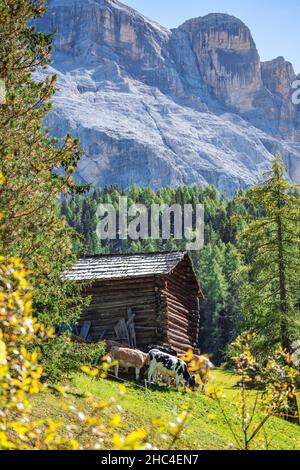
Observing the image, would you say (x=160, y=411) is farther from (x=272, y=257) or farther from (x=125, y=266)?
(x=272, y=257)

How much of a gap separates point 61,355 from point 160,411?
A: 12.0 ft

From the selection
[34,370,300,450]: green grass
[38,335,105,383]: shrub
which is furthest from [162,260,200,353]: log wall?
[38,335,105,383]: shrub

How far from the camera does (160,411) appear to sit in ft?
56.7

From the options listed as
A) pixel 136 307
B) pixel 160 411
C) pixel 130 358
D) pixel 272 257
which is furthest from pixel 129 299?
pixel 160 411

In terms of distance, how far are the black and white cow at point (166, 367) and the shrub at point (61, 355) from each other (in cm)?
510

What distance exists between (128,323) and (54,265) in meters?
10.9

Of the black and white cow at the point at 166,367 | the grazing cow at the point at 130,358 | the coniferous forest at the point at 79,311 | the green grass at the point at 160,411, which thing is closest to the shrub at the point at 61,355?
the coniferous forest at the point at 79,311

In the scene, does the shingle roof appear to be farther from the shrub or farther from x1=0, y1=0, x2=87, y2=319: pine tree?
x1=0, y1=0, x2=87, y2=319: pine tree

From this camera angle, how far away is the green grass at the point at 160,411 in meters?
13.0

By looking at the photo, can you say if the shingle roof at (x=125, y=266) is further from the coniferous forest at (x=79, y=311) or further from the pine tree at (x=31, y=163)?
the pine tree at (x=31, y=163)

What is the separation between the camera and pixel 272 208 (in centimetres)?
2609

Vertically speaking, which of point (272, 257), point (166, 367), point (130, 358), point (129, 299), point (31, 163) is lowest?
point (166, 367)

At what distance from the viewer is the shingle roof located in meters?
25.8
